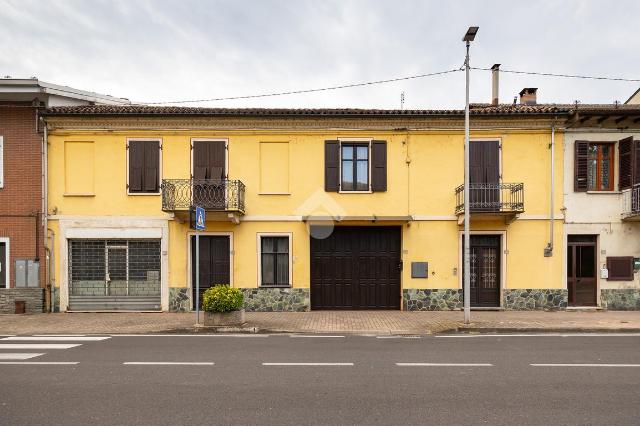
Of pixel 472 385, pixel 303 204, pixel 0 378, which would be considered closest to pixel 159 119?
pixel 303 204

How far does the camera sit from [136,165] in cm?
1488

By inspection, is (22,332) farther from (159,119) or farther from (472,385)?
(472,385)

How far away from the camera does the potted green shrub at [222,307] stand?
38.3 ft

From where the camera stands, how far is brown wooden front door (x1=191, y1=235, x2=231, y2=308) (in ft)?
49.0

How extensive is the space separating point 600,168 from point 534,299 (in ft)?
16.6

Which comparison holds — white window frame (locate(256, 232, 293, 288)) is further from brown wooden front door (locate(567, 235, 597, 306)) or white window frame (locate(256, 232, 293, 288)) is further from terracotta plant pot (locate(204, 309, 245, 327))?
brown wooden front door (locate(567, 235, 597, 306))

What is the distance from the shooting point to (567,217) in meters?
14.8

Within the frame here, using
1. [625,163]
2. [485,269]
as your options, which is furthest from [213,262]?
[625,163]

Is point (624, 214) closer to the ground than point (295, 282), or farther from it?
farther from it

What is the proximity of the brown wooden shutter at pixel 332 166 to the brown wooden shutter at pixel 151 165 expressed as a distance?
5673 millimetres

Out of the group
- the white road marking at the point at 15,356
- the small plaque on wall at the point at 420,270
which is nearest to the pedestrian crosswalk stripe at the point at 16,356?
the white road marking at the point at 15,356

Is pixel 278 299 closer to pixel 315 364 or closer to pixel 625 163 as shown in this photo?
pixel 315 364

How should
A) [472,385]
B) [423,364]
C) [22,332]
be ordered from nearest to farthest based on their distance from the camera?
[472,385]
[423,364]
[22,332]

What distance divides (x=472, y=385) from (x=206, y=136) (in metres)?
11.6
